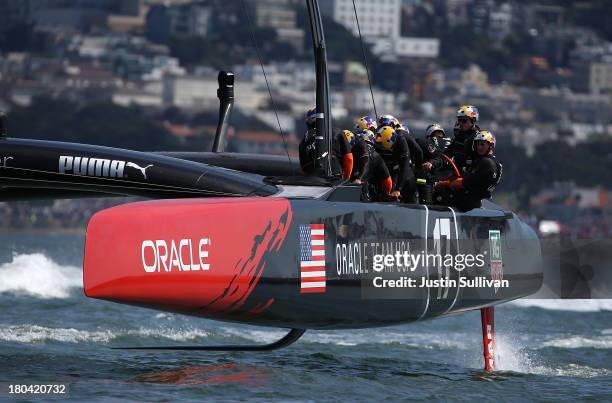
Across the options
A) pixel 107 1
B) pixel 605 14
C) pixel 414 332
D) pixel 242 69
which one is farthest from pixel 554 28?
pixel 414 332

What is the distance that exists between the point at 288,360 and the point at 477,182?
1.69 meters

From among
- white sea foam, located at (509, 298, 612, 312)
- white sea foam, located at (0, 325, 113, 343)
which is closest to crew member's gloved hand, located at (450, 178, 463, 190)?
white sea foam, located at (0, 325, 113, 343)

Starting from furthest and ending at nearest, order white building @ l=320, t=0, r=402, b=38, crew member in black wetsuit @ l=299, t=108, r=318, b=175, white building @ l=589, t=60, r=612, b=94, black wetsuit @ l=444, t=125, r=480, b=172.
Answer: white building @ l=320, t=0, r=402, b=38, white building @ l=589, t=60, r=612, b=94, black wetsuit @ l=444, t=125, r=480, b=172, crew member in black wetsuit @ l=299, t=108, r=318, b=175

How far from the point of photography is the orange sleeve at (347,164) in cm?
919

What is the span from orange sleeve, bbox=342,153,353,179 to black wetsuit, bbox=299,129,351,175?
0.04 metres

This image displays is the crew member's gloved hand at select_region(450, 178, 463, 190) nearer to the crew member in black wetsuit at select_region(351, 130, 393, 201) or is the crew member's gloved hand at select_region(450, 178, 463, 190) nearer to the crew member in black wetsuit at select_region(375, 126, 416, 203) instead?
the crew member in black wetsuit at select_region(375, 126, 416, 203)

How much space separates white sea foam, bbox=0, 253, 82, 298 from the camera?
614 inches

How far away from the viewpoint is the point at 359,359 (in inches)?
393

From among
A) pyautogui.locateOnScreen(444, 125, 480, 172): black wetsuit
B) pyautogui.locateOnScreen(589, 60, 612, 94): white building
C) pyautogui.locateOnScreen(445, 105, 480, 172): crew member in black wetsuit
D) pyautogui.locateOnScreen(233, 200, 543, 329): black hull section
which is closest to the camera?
pyautogui.locateOnScreen(233, 200, 543, 329): black hull section

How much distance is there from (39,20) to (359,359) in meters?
87.7

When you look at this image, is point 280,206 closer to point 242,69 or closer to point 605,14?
point 242,69

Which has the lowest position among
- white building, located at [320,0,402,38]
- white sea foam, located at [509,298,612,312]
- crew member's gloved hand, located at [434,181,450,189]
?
white building, located at [320,0,402,38]

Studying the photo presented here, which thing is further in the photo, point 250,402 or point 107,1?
point 107,1

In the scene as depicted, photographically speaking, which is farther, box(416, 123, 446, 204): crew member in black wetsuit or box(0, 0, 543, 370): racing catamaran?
box(416, 123, 446, 204): crew member in black wetsuit
